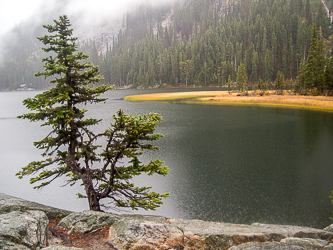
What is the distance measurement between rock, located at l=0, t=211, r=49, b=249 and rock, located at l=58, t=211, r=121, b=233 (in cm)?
120

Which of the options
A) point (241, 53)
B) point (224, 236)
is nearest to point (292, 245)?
point (224, 236)

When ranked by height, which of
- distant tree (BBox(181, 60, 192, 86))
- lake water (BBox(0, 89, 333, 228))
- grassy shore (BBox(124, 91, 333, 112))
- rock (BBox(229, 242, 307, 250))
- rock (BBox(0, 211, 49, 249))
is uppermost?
distant tree (BBox(181, 60, 192, 86))

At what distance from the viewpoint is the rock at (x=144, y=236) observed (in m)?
7.23

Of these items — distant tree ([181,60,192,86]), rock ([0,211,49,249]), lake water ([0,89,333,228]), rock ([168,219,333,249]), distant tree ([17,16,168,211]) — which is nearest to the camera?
rock ([0,211,49,249])

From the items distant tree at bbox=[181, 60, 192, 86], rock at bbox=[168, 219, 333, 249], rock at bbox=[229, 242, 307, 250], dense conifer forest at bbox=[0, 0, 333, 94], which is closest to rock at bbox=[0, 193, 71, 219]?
rock at bbox=[168, 219, 333, 249]

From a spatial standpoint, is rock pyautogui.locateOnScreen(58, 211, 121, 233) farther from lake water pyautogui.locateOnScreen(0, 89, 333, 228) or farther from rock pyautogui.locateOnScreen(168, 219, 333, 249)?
lake water pyautogui.locateOnScreen(0, 89, 333, 228)

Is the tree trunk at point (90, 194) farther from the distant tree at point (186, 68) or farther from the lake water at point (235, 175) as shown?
the distant tree at point (186, 68)

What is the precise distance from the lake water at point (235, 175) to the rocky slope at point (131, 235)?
4.57 m

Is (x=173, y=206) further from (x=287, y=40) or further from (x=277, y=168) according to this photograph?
(x=287, y=40)

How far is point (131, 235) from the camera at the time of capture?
24.3 feet

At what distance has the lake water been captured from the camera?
13656 mm

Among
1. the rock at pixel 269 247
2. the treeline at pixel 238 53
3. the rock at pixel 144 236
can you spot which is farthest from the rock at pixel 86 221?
the treeline at pixel 238 53

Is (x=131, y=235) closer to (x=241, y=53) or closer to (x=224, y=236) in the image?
(x=224, y=236)

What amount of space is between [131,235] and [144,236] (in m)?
0.42
